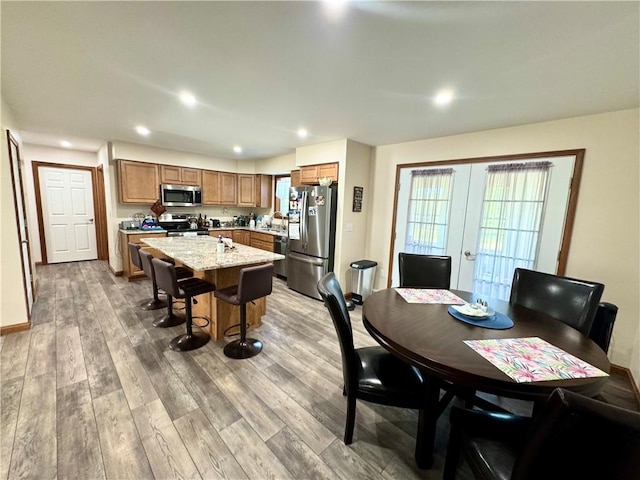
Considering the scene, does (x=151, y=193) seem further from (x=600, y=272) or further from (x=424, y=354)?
(x=600, y=272)

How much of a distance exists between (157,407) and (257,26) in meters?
2.55

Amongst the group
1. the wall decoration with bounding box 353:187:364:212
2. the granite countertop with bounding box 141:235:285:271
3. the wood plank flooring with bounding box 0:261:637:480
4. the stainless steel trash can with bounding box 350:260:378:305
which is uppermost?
the wall decoration with bounding box 353:187:364:212

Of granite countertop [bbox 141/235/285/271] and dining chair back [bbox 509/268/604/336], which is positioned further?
granite countertop [bbox 141/235/285/271]

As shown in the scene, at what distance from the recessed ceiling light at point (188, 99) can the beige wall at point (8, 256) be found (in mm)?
1778

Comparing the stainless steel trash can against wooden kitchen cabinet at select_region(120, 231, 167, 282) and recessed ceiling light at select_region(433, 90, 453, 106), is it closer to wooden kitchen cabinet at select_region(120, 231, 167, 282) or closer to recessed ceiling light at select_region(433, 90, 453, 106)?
recessed ceiling light at select_region(433, 90, 453, 106)

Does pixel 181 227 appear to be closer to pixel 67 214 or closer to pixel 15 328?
pixel 67 214

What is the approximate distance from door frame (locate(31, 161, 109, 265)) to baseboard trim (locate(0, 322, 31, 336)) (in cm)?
325

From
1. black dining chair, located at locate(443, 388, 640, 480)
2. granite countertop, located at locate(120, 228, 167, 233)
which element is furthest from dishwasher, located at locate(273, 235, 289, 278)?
black dining chair, located at locate(443, 388, 640, 480)

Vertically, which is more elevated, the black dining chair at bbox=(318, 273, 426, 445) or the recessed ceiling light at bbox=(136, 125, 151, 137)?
the recessed ceiling light at bbox=(136, 125, 151, 137)

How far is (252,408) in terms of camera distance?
74.1 inches

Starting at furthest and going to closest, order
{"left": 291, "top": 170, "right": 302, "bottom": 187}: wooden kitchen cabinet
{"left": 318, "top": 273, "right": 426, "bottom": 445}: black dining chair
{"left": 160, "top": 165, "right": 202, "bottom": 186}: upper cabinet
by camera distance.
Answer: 1. {"left": 160, "top": 165, "right": 202, "bottom": 186}: upper cabinet
2. {"left": 291, "top": 170, "right": 302, "bottom": 187}: wooden kitchen cabinet
3. {"left": 318, "top": 273, "right": 426, "bottom": 445}: black dining chair

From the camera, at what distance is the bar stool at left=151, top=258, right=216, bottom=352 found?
2.39 m

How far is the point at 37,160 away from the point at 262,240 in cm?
464

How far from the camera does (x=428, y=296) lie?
2080 mm
